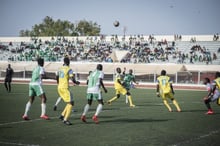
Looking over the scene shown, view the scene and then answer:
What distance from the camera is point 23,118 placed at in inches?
510

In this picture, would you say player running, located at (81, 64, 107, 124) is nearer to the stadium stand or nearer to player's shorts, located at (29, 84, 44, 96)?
player's shorts, located at (29, 84, 44, 96)

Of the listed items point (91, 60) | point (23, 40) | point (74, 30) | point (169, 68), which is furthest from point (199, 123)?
point (74, 30)

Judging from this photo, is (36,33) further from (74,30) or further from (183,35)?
(183,35)

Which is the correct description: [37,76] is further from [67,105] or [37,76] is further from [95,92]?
[95,92]

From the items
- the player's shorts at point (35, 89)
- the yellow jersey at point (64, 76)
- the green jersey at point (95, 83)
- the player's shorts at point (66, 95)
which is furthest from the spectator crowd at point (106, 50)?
the player's shorts at point (66, 95)

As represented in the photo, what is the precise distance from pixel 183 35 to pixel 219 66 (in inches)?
424

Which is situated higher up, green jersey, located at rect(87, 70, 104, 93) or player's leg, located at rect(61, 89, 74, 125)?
green jersey, located at rect(87, 70, 104, 93)

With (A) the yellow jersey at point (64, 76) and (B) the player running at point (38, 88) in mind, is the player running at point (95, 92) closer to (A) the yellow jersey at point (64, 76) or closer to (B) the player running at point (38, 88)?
(A) the yellow jersey at point (64, 76)

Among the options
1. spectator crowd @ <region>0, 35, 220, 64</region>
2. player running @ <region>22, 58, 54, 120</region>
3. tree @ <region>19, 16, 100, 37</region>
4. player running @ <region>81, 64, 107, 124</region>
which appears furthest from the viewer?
tree @ <region>19, 16, 100, 37</region>

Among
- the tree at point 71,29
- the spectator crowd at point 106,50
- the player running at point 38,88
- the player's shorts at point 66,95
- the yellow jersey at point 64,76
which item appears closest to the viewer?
the player's shorts at point 66,95

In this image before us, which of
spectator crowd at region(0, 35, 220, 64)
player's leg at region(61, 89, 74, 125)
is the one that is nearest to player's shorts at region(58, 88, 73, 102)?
player's leg at region(61, 89, 74, 125)

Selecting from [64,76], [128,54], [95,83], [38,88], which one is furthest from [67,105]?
[128,54]

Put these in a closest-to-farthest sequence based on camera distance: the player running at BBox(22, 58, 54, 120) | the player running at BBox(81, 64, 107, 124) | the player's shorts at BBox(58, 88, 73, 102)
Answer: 1. the player's shorts at BBox(58, 88, 73, 102)
2. the player running at BBox(81, 64, 107, 124)
3. the player running at BBox(22, 58, 54, 120)

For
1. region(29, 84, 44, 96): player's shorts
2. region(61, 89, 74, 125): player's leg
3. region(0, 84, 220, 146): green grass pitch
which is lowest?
region(0, 84, 220, 146): green grass pitch
